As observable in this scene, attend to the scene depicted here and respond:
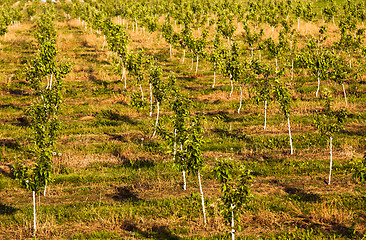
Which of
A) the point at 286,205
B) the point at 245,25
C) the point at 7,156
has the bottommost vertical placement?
the point at 7,156

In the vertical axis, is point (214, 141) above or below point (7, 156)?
above

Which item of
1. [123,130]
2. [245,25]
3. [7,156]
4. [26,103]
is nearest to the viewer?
[7,156]

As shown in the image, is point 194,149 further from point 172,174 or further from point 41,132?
point 41,132

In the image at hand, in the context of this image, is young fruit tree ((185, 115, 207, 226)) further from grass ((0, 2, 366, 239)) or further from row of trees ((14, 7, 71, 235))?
row of trees ((14, 7, 71, 235))

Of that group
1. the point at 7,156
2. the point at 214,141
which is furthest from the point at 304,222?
the point at 7,156

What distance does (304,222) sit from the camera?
12.4 metres

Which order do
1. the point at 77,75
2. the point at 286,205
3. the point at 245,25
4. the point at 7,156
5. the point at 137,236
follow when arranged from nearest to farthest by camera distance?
the point at 137,236, the point at 286,205, the point at 7,156, the point at 77,75, the point at 245,25

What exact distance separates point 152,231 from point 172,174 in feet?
15.2

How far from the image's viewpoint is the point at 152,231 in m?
12.3

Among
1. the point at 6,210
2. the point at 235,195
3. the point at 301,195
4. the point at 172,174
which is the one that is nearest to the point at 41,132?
the point at 6,210

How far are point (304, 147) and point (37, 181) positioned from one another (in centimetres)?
1498

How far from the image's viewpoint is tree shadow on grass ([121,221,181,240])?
38.9 feet

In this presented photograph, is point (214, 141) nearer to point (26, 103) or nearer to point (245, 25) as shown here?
point (26, 103)

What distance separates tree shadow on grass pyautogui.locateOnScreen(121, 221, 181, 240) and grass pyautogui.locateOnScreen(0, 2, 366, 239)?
0.04 metres
